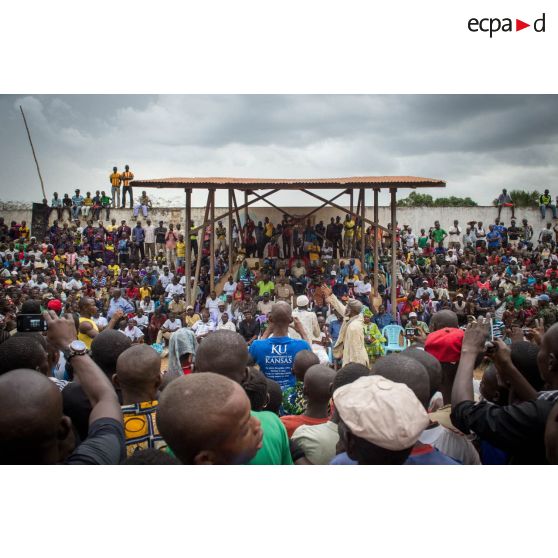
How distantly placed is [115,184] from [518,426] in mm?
22304

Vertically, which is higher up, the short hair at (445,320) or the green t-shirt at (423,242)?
the green t-shirt at (423,242)

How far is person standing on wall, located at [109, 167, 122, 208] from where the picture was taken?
2248 cm

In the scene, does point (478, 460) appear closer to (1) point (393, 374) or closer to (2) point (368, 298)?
(1) point (393, 374)

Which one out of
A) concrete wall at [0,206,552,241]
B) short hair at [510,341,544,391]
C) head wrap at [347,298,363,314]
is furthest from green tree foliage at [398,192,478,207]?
short hair at [510,341,544,391]

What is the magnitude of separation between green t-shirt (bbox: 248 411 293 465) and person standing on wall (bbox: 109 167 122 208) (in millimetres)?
21270

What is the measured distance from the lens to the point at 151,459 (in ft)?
6.19

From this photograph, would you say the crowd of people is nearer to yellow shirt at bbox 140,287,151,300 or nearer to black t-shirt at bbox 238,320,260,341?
black t-shirt at bbox 238,320,260,341

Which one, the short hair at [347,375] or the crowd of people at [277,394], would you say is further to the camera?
the short hair at [347,375]

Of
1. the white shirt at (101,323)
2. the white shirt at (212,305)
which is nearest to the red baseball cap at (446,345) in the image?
the white shirt at (101,323)

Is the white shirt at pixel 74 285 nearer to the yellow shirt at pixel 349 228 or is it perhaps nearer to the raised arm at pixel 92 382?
the yellow shirt at pixel 349 228

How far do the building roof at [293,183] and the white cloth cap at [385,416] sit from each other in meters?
11.8

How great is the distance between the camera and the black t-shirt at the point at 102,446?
201 cm

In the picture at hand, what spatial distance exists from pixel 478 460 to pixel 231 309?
12026 millimetres

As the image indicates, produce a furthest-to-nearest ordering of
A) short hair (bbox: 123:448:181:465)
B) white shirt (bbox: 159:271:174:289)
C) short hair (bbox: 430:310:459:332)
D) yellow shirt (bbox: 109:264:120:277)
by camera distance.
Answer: yellow shirt (bbox: 109:264:120:277) < white shirt (bbox: 159:271:174:289) < short hair (bbox: 430:310:459:332) < short hair (bbox: 123:448:181:465)
